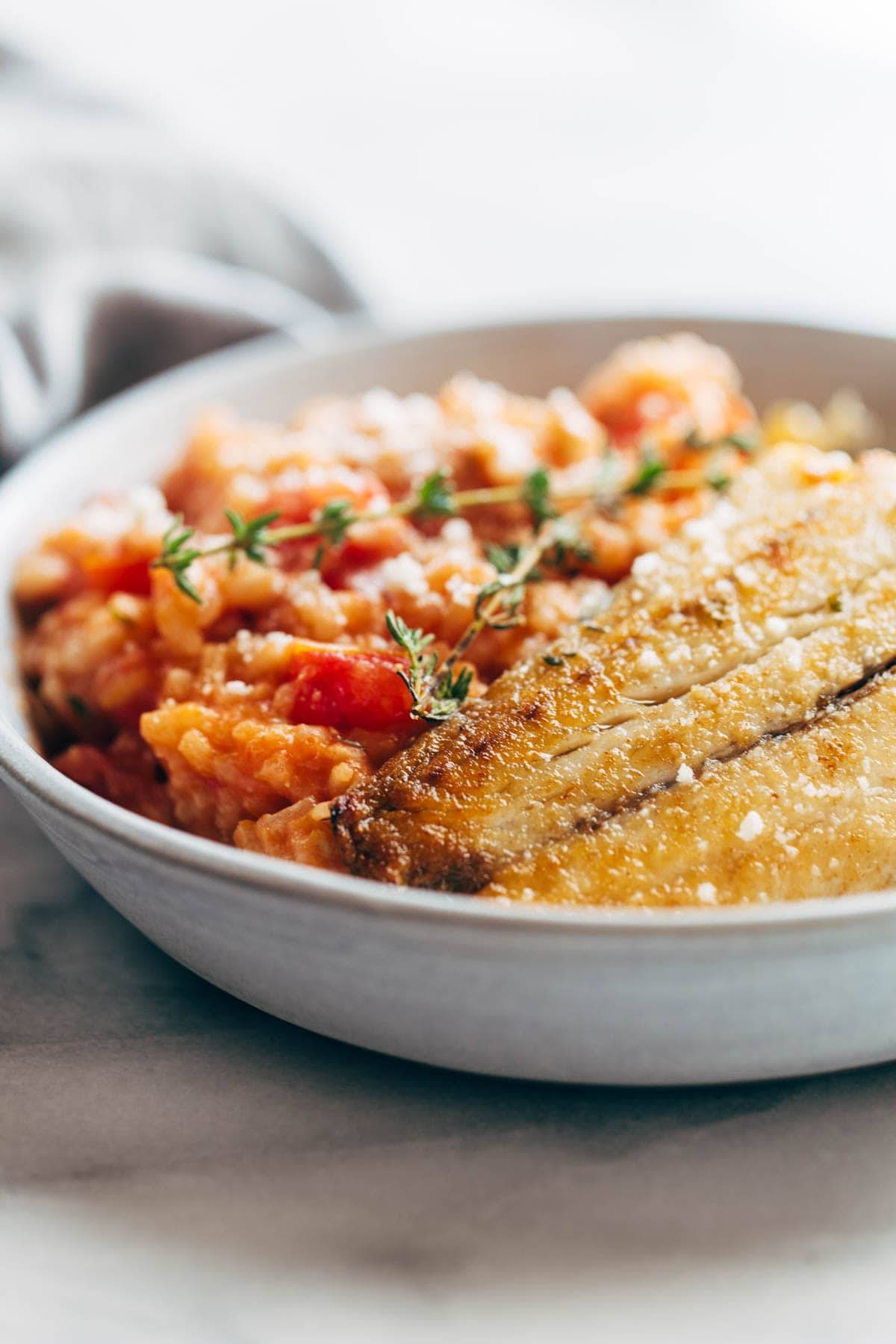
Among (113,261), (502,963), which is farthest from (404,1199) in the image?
(113,261)

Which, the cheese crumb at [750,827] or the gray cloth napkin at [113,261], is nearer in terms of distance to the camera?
the cheese crumb at [750,827]

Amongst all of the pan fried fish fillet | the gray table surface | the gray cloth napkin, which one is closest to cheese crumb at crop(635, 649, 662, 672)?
the pan fried fish fillet

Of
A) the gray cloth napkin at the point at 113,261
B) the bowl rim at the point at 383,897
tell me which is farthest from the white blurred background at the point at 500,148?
the bowl rim at the point at 383,897

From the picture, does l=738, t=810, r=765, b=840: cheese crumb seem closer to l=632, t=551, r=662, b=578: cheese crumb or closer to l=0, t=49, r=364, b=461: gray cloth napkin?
l=632, t=551, r=662, b=578: cheese crumb

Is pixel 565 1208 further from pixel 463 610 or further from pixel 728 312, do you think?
pixel 728 312

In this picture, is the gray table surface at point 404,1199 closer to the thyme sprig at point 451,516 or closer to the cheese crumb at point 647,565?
the thyme sprig at point 451,516

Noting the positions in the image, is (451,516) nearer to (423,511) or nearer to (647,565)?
(423,511)
